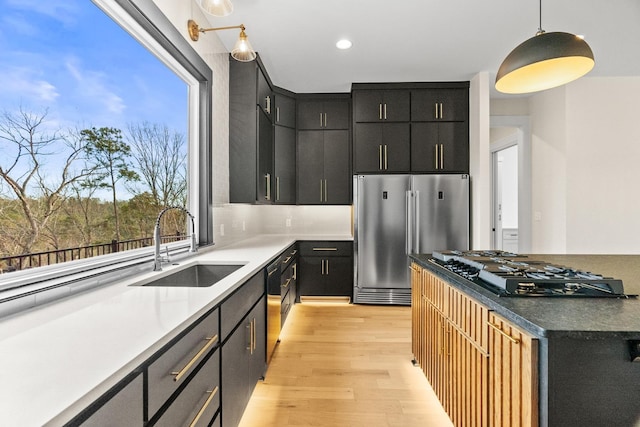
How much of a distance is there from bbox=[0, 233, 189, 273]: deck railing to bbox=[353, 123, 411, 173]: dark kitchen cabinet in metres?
2.70

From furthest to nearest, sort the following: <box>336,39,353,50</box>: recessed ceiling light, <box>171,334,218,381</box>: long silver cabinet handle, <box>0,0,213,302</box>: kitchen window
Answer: <box>336,39,353,50</box>: recessed ceiling light < <box>0,0,213,302</box>: kitchen window < <box>171,334,218,381</box>: long silver cabinet handle

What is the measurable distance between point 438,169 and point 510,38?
1.50 m

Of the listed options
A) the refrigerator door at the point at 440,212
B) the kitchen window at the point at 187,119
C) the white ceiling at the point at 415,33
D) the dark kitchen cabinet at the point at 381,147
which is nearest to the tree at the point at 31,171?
the kitchen window at the point at 187,119

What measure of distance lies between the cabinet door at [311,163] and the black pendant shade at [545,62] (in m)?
2.68

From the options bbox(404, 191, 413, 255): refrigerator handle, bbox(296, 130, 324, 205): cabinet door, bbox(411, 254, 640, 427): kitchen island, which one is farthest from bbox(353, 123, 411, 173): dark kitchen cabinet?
bbox(411, 254, 640, 427): kitchen island

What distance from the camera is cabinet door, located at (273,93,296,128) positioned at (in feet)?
13.6

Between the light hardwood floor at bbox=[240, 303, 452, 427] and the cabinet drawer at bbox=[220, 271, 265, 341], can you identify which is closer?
the cabinet drawer at bbox=[220, 271, 265, 341]

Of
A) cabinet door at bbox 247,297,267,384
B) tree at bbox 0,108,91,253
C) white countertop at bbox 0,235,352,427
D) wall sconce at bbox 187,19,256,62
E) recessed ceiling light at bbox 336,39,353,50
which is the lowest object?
cabinet door at bbox 247,297,267,384

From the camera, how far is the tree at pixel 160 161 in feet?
6.63

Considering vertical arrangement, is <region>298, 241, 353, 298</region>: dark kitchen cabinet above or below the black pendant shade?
below

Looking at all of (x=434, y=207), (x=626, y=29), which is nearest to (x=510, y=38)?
(x=626, y=29)

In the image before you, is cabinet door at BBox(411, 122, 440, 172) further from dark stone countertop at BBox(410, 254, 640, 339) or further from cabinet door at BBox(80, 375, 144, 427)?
cabinet door at BBox(80, 375, 144, 427)

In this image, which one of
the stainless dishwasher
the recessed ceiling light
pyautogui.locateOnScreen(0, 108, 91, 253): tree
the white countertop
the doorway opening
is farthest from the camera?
the doorway opening

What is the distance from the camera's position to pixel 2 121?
47.8 inches
